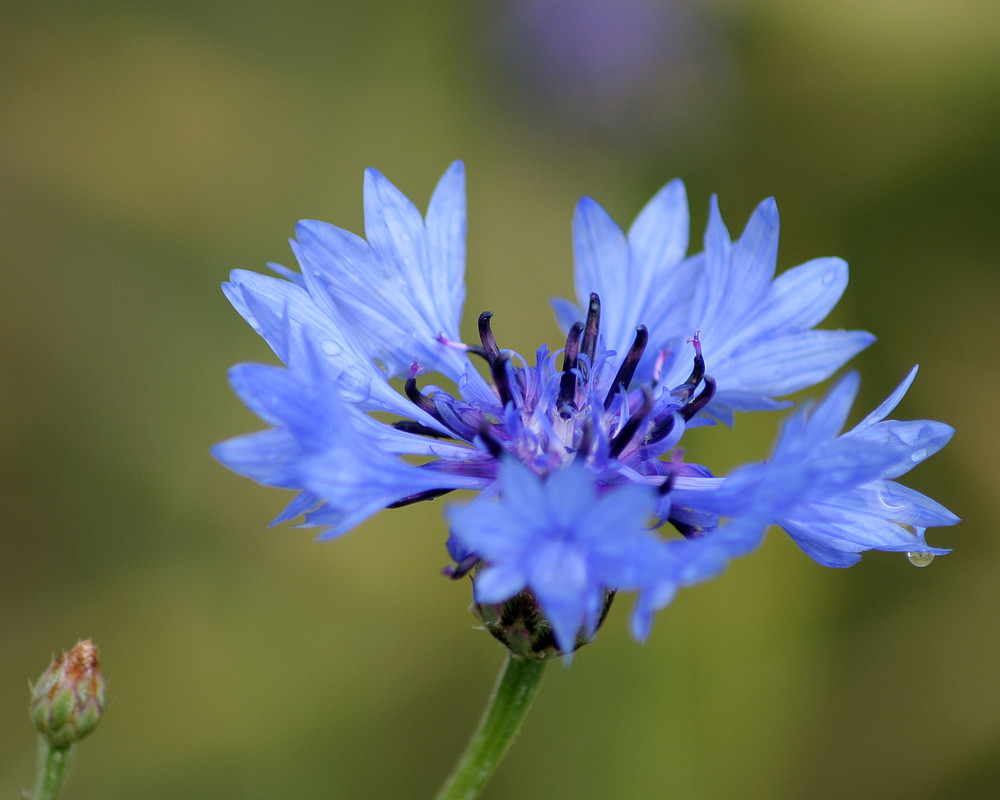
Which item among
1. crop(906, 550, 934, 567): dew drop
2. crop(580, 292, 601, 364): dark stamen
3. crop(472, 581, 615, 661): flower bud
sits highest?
crop(580, 292, 601, 364): dark stamen

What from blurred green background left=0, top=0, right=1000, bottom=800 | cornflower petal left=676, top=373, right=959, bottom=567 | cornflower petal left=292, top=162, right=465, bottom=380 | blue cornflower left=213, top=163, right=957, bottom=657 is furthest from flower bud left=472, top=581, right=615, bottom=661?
blurred green background left=0, top=0, right=1000, bottom=800

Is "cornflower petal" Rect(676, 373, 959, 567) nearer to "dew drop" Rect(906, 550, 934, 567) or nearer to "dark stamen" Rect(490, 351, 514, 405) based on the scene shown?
"dew drop" Rect(906, 550, 934, 567)

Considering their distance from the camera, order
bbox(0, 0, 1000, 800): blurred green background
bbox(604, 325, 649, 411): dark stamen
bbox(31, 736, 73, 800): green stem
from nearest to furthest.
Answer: bbox(31, 736, 73, 800): green stem < bbox(604, 325, 649, 411): dark stamen < bbox(0, 0, 1000, 800): blurred green background

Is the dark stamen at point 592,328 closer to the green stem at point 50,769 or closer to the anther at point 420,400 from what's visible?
the anther at point 420,400

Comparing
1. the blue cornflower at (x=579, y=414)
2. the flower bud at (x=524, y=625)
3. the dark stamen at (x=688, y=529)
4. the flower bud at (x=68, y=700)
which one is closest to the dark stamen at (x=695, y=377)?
the blue cornflower at (x=579, y=414)

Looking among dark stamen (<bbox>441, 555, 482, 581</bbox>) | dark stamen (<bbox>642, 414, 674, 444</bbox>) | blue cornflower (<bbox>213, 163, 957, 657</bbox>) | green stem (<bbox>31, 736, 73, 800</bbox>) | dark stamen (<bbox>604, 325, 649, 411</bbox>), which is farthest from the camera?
dark stamen (<bbox>604, 325, 649, 411</bbox>)

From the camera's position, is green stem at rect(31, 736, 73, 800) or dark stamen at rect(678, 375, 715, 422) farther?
dark stamen at rect(678, 375, 715, 422)

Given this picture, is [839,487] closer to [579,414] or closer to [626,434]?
[626,434]
